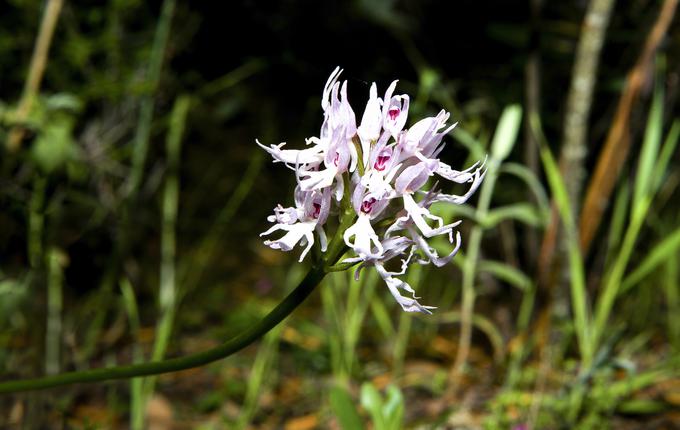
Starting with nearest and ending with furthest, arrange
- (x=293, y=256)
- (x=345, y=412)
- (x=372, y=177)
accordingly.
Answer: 1. (x=372, y=177)
2. (x=345, y=412)
3. (x=293, y=256)

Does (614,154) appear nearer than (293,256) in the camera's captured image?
Yes

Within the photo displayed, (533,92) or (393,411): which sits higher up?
(533,92)

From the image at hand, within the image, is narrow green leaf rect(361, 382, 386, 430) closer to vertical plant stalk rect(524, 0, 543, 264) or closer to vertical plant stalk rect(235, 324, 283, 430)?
vertical plant stalk rect(235, 324, 283, 430)

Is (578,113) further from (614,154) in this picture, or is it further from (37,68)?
(37,68)

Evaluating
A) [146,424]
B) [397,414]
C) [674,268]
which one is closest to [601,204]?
[674,268]

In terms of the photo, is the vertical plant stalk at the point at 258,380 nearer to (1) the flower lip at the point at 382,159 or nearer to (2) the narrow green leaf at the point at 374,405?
(2) the narrow green leaf at the point at 374,405

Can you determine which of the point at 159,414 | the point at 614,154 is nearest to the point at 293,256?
the point at 159,414

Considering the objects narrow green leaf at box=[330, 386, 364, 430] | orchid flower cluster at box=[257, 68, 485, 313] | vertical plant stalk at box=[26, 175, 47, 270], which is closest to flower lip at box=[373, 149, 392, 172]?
orchid flower cluster at box=[257, 68, 485, 313]
